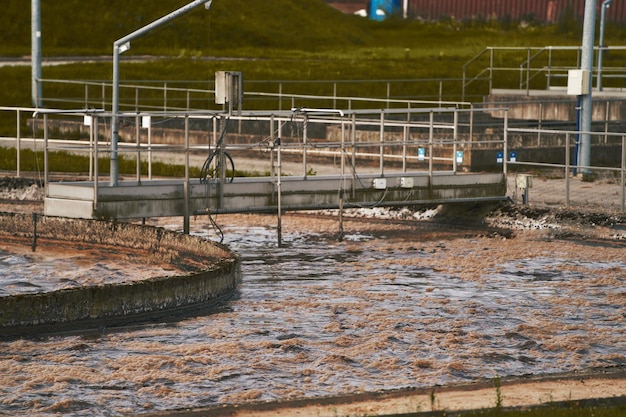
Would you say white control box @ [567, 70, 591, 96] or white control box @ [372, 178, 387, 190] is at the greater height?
white control box @ [567, 70, 591, 96]

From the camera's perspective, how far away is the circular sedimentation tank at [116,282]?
13055mm

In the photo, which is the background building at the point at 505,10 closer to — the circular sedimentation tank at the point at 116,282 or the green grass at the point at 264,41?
the green grass at the point at 264,41

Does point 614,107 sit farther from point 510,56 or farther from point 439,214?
point 510,56

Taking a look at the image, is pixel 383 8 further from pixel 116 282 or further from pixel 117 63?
pixel 116 282

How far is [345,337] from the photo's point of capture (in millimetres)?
13039

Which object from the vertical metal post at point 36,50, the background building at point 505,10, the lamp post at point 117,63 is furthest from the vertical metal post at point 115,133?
the background building at point 505,10

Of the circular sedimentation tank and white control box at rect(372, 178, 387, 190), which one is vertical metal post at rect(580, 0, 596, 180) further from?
the circular sedimentation tank

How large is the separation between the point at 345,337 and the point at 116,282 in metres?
3.66

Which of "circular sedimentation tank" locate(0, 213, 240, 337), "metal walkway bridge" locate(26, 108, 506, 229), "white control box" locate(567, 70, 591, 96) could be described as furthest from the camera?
"white control box" locate(567, 70, 591, 96)

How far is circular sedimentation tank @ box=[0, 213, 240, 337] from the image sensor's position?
13.1 meters

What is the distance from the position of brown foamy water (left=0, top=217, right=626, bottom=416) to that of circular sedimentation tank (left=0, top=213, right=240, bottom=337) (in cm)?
31

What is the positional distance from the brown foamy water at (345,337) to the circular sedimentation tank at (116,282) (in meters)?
0.31

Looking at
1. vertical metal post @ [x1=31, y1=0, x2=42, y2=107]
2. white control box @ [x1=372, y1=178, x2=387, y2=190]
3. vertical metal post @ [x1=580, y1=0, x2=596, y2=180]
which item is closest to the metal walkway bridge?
white control box @ [x1=372, y1=178, x2=387, y2=190]

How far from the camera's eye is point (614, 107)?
3497cm
